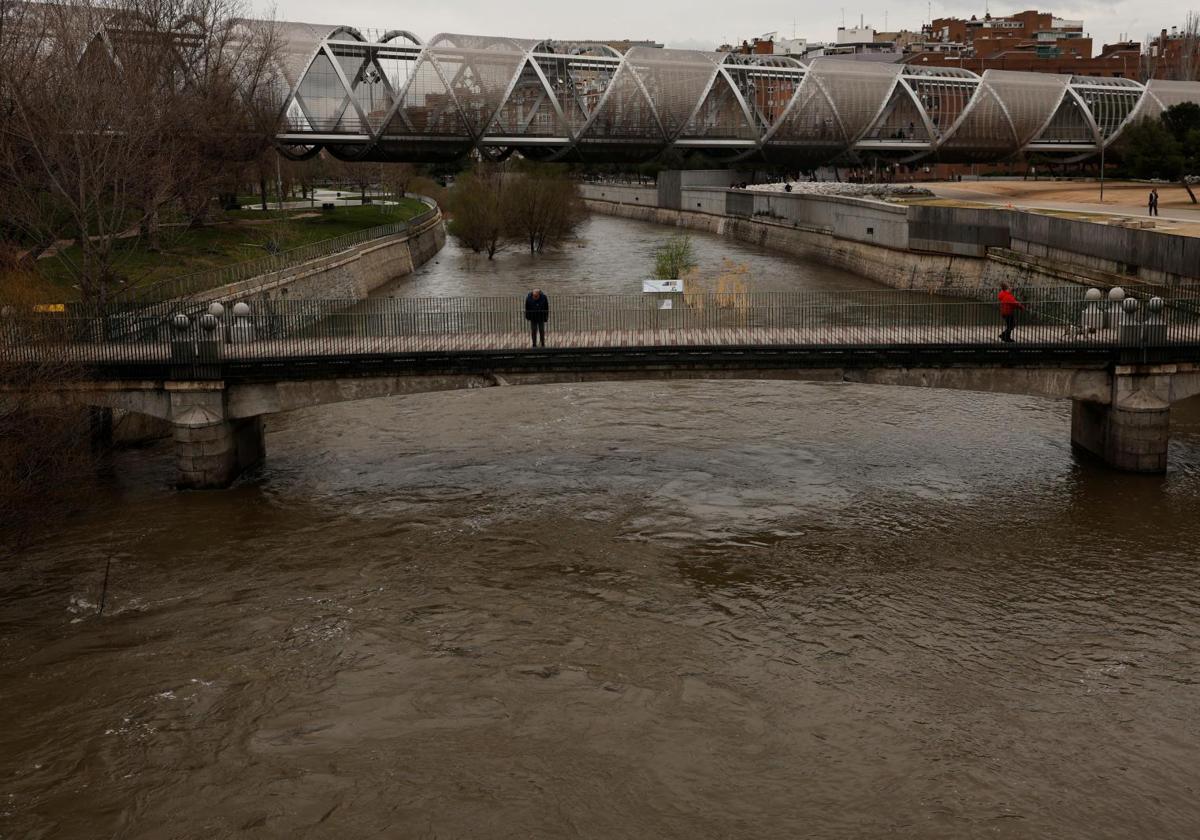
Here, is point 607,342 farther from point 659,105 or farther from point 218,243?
point 659,105

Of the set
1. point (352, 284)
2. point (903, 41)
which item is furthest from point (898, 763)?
point (903, 41)

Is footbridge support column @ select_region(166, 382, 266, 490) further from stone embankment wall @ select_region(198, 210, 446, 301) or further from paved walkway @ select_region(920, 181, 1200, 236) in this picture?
paved walkway @ select_region(920, 181, 1200, 236)

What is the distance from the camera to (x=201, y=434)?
21.3 meters

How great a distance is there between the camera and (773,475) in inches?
891

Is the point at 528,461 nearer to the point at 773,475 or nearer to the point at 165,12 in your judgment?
the point at 773,475

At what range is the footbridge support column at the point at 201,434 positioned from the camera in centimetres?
2108

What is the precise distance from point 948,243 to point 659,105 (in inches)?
732

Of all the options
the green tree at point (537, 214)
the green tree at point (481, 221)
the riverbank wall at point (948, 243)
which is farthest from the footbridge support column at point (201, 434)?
the green tree at point (537, 214)

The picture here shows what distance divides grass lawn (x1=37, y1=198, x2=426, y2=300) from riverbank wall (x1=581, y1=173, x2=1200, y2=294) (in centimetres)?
2223

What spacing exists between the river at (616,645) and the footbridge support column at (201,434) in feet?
1.35

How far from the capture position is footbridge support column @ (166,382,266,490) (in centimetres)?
2108

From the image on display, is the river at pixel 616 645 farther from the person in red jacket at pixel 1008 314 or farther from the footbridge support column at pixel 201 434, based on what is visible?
the person in red jacket at pixel 1008 314

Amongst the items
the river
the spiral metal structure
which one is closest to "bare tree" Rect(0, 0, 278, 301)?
the spiral metal structure

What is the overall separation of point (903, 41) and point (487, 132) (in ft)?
419
